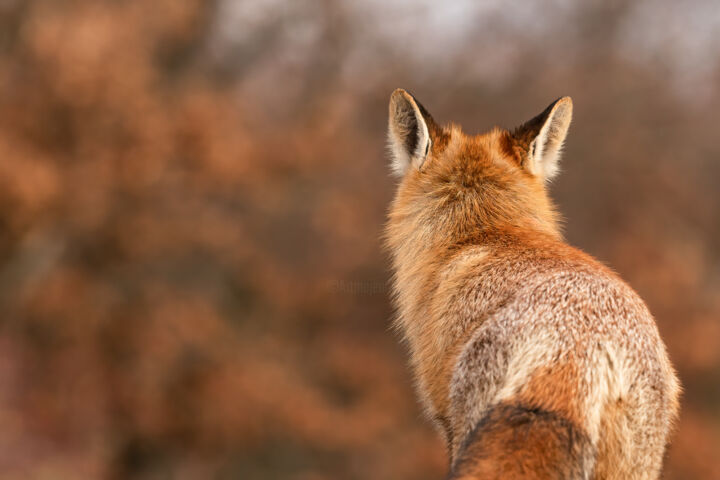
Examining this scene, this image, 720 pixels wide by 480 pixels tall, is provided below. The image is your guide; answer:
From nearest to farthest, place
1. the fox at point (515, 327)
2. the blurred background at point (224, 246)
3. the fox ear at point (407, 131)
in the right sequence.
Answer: the fox at point (515, 327)
the fox ear at point (407, 131)
the blurred background at point (224, 246)

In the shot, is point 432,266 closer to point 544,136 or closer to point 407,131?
point 407,131

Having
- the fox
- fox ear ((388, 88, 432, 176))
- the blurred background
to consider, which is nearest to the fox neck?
the fox

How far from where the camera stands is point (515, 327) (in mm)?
3525

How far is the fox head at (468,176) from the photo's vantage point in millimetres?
4875

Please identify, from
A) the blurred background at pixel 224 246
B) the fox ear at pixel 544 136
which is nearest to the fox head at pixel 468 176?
the fox ear at pixel 544 136

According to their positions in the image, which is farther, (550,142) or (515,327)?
(550,142)

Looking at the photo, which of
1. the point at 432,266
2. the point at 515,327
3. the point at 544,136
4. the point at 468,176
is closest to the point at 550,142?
the point at 544,136

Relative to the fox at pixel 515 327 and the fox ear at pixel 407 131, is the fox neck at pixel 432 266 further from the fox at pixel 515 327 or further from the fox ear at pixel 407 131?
the fox ear at pixel 407 131

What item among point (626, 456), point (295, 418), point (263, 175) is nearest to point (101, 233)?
point (263, 175)

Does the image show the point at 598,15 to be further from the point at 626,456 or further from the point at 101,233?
the point at 626,456

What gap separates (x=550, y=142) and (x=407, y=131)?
39.1 inches

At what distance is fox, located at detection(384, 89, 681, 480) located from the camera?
3.21 meters

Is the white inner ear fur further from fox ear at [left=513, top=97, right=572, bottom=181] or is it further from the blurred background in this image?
the blurred background

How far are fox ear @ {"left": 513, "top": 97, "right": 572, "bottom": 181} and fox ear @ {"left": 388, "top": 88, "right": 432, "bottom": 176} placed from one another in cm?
65
